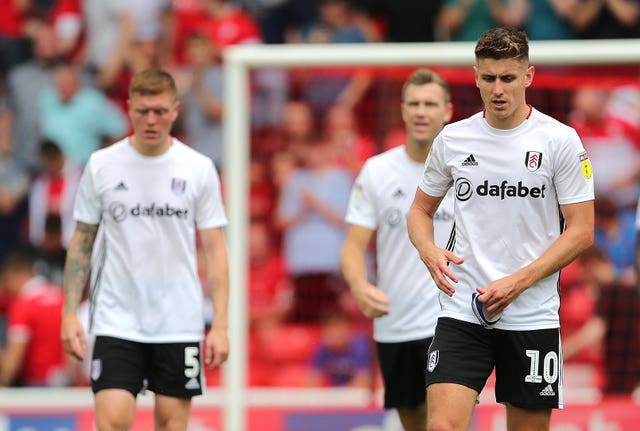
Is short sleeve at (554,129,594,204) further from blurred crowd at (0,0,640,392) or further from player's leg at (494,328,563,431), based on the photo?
blurred crowd at (0,0,640,392)

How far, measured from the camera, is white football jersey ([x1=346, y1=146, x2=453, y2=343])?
789 centimetres

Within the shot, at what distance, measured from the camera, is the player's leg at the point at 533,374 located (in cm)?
626

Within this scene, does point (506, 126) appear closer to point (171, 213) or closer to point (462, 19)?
point (171, 213)

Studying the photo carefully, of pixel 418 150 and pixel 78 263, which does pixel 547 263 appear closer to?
pixel 418 150

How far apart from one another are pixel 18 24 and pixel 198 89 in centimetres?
257

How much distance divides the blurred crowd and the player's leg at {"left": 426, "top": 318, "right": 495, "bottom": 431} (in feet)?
13.1

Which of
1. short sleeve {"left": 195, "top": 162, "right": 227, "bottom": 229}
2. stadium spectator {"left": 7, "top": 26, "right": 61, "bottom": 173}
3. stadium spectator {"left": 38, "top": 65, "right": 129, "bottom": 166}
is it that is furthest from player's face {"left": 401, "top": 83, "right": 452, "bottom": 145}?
stadium spectator {"left": 7, "top": 26, "right": 61, "bottom": 173}

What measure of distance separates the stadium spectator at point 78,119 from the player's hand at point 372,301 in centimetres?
586

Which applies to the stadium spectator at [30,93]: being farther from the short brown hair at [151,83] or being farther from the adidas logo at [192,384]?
the adidas logo at [192,384]

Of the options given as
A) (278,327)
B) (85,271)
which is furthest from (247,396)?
(85,271)

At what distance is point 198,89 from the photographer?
41.5ft

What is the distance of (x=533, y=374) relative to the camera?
6.25 metres

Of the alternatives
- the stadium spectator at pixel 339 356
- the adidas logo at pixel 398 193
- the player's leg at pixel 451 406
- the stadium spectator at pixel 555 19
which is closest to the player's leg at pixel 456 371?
the player's leg at pixel 451 406

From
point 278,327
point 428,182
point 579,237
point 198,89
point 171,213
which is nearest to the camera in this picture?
point 579,237
